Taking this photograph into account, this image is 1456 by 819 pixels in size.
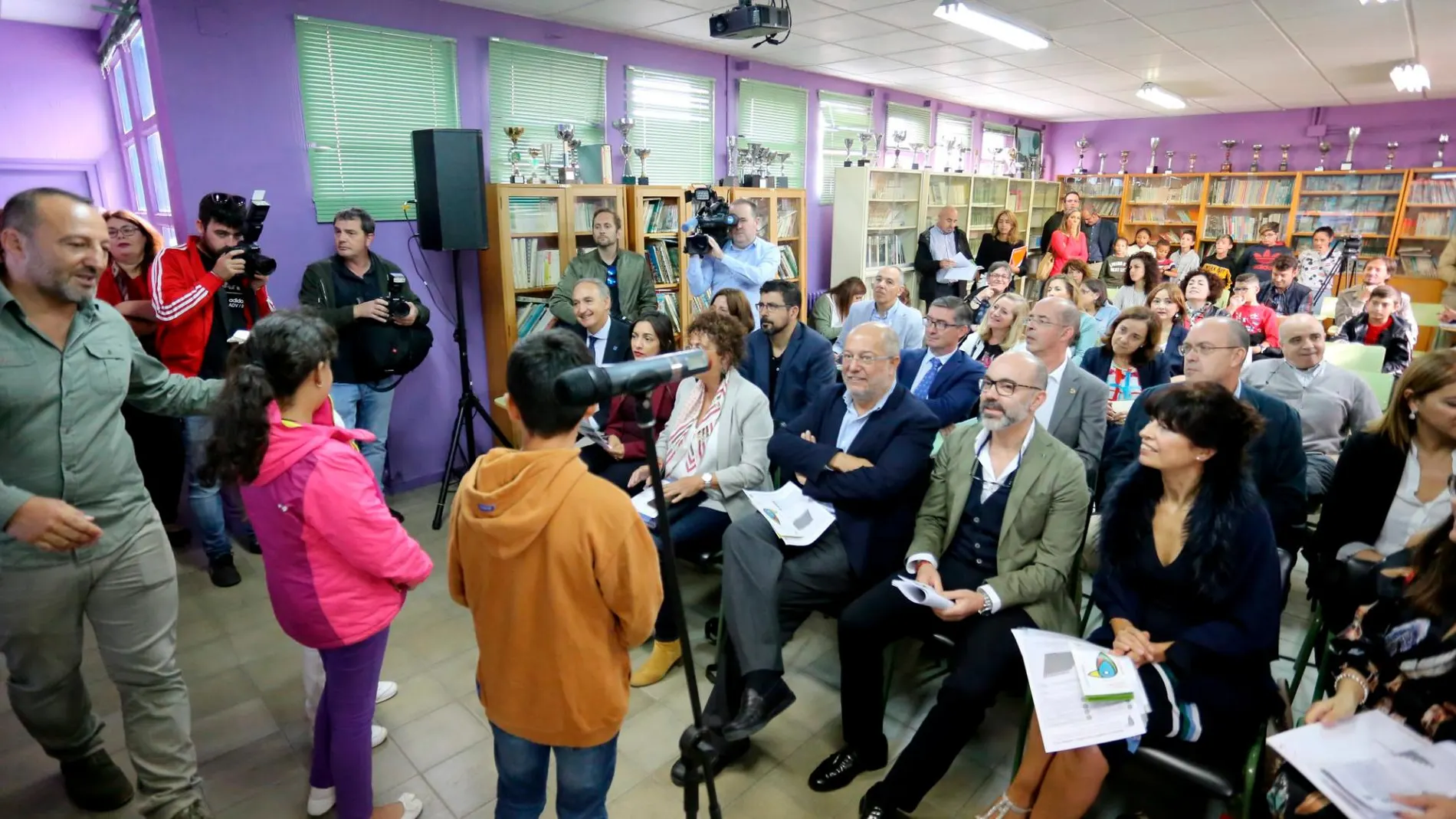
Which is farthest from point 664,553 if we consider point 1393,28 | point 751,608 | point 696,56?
point 1393,28

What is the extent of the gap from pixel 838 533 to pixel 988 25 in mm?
3719

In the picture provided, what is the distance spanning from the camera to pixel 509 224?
14.0 feet

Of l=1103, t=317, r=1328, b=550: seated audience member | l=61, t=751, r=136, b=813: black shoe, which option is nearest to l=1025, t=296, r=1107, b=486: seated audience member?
l=1103, t=317, r=1328, b=550: seated audience member

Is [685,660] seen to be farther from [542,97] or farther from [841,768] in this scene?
[542,97]

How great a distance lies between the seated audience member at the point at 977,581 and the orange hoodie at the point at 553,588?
3.10 ft

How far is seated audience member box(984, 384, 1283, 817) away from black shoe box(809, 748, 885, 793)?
0.41 metres

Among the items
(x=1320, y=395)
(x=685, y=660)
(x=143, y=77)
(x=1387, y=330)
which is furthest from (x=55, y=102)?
(x=1387, y=330)

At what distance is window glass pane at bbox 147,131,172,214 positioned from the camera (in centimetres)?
393

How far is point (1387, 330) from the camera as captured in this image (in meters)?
4.63

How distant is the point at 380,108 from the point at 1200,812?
4718mm

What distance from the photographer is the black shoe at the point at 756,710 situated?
6.77 ft

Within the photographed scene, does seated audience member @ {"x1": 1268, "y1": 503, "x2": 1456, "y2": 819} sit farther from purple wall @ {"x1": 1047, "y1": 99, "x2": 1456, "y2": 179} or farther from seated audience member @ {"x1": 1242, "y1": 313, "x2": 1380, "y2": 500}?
purple wall @ {"x1": 1047, "y1": 99, "x2": 1456, "y2": 179}

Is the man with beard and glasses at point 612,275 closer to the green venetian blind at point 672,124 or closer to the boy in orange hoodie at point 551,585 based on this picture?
the green venetian blind at point 672,124

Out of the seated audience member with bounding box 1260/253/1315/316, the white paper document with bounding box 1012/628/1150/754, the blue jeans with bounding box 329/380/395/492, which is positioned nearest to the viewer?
the white paper document with bounding box 1012/628/1150/754
